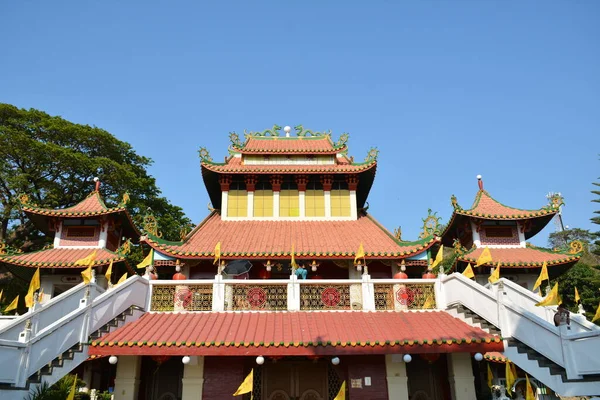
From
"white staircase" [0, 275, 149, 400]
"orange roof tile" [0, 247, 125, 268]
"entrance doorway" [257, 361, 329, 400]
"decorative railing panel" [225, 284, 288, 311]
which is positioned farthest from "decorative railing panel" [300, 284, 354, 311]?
"orange roof tile" [0, 247, 125, 268]

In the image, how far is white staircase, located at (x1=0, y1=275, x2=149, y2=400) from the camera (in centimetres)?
939

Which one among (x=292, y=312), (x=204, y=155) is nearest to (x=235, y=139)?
(x=204, y=155)

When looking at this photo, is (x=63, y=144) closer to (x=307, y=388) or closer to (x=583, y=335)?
(x=307, y=388)

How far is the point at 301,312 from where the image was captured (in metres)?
13.3

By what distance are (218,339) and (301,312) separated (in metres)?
2.87

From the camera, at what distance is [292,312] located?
43.5 feet

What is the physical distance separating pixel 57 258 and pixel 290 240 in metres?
9.98

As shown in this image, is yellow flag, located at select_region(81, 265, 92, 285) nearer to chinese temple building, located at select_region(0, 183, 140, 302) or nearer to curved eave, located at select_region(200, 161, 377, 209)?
chinese temple building, located at select_region(0, 183, 140, 302)

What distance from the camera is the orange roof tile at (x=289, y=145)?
69.2 feet

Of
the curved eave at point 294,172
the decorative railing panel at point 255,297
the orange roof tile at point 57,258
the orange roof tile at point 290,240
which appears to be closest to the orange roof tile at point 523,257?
the orange roof tile at point 290,240

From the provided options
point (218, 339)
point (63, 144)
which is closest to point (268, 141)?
point (218, 339)

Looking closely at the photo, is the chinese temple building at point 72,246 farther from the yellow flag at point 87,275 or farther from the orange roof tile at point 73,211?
the yellow flag at point 87,275

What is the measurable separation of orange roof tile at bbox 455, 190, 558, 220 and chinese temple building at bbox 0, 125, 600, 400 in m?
0.12

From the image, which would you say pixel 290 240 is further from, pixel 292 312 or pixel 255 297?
pixel 292 312
